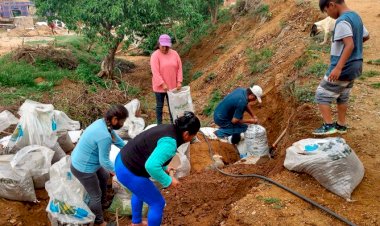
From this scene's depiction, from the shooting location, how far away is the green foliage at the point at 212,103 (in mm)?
7676

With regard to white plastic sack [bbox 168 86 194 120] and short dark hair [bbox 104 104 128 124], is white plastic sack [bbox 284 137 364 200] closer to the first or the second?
short dark hair [bbox 104 104 128 124]

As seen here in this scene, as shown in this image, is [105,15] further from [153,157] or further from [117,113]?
[153,157]

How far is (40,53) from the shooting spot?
35.5 feet

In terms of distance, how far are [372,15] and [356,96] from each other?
5246 mm

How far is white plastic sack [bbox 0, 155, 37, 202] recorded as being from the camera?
3.99 metres

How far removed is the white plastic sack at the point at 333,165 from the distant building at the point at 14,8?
3261 centimetres

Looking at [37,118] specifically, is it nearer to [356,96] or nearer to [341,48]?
[341,48]

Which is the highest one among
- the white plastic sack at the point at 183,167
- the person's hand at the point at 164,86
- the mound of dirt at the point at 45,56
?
the person's hand at the point at 164,86

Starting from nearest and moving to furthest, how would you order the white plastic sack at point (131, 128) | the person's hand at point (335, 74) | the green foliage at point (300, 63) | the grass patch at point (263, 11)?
the person's hand at point (335, 74) → the white plastic sack at point (131, 128) → the green foliage at point (300, 63) → the grass patch at point (263, 11)

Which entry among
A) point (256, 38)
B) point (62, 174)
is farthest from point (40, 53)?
point (62, 174)

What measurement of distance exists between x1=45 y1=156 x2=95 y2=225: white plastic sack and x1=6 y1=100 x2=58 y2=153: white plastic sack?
824 millimetres

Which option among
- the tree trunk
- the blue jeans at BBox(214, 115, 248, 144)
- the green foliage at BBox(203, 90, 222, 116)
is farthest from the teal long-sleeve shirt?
the tree trunk

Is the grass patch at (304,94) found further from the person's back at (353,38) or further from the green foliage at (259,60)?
the green foliage at (259,60)

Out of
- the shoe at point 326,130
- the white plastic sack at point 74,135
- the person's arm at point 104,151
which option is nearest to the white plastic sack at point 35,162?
the white plastic sack at point 74,135
